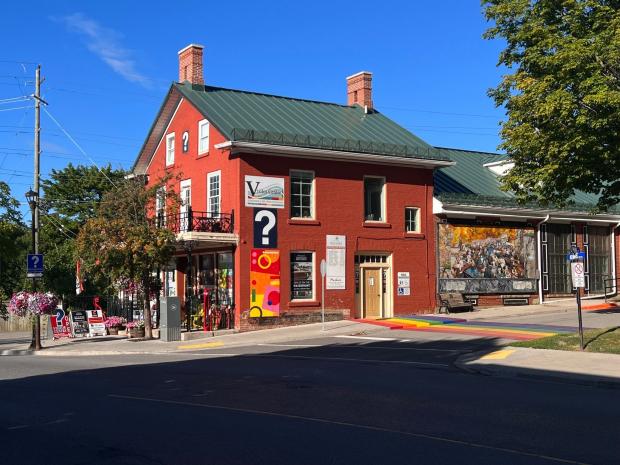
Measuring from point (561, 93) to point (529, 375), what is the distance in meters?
6.74

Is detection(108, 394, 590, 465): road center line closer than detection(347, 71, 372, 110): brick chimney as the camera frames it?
Yes

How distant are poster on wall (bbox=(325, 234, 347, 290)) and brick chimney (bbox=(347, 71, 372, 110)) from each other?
8.92 metres

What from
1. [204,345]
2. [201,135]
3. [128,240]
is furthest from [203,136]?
[204,345]

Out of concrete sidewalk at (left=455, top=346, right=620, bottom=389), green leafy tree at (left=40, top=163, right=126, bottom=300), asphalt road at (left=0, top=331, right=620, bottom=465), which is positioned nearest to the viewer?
asphalt road at (left=0, top=331, right=620, bottom=465)

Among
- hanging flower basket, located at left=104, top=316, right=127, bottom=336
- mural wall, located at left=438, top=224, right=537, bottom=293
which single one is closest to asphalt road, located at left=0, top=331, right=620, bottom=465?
hanging flower basket, located at left=104, top=316, right=127, bottom=336

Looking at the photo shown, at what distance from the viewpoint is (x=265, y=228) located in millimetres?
26000

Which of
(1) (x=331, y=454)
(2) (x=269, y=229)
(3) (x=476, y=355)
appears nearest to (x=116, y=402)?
(1) (x=331, y=454)

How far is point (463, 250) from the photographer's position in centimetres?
3009

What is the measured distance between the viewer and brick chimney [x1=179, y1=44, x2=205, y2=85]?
97.5ft

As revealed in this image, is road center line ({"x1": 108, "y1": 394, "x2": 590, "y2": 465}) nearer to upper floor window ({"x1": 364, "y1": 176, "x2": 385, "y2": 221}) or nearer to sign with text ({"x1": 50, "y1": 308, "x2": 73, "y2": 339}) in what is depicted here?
sign with text ({"x1": 50, "y1": 308, "x2": 73, "y2": 339})

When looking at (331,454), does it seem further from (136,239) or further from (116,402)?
(136,239)

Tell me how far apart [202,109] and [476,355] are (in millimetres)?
15351

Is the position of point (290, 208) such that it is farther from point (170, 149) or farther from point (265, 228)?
point (170, 149)

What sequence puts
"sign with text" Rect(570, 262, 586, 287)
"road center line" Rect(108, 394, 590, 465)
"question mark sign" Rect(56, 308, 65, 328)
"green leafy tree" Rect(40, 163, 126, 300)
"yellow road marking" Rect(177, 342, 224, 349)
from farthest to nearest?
"green leafy tree" Rect(40, 163, 126, 300)
"question mark sign" Rect(56, 308, 65, 328)
"yellow road marking" Rect(177, 342, 224, 349)
"sign with text" Rect(570, 262, 586, 287)
"road center line" Rect(108, 394, 590, 465)
